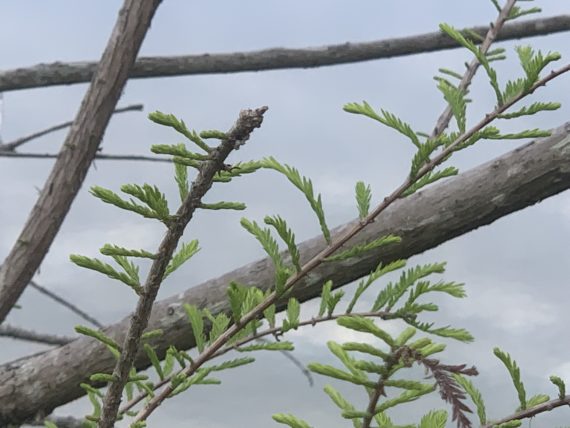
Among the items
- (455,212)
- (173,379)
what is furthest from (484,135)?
(455,212)

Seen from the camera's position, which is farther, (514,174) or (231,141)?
(514,174)

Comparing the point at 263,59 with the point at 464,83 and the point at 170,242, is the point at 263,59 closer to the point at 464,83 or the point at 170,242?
the point at 464,83

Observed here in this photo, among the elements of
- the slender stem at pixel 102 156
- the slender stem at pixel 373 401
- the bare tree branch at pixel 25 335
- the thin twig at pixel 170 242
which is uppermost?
the slender stem at pixel 102 156

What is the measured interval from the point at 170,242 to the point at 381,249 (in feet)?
5.25

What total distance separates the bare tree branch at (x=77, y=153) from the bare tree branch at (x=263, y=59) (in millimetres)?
372

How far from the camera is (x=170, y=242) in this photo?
38.4 inches

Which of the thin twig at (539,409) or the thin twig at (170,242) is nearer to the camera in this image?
the thin twig at (170,242)

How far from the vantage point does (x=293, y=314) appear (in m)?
1.14

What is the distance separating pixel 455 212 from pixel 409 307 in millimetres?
1570

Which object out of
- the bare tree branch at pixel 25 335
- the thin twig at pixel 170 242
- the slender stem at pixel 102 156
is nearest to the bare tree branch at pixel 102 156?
the slender stem at pixel 102 156

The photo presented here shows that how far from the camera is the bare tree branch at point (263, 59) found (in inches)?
133

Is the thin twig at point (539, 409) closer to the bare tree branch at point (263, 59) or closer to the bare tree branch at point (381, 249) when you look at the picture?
the bare tree branch at point (381, 249)

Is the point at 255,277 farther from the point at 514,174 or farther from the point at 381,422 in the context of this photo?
the point at 381,422

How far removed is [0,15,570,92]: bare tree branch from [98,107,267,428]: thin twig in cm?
245
